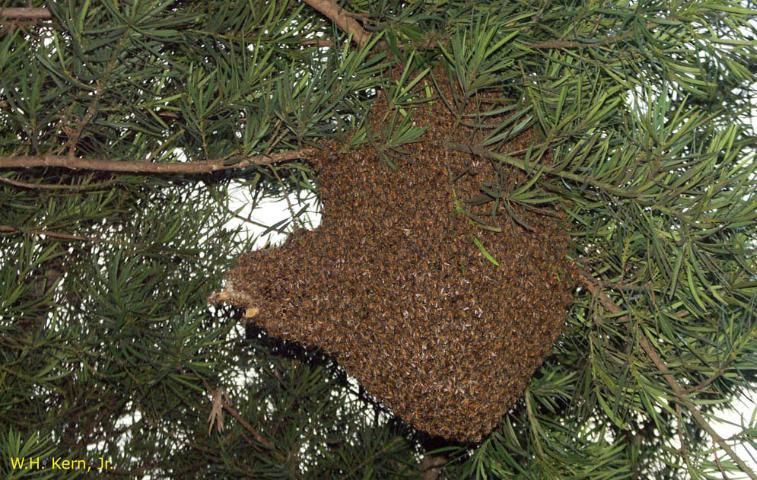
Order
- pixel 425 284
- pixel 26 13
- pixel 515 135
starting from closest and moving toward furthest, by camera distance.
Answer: pixel 425 284 → pixel 515 135 → pixel 26 13

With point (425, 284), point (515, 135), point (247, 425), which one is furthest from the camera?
point (247, 425)

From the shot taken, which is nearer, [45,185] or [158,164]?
[158,164]

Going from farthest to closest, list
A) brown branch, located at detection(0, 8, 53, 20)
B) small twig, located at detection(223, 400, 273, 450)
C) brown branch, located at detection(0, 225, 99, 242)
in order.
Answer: small twig, located at detection(223, 400, 273, 450)
brown branch, located at detection(0, 225, 99, 242)
brown branch, located at detection(0, 8, 53, 20)

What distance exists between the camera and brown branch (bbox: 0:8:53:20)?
5.08 ft

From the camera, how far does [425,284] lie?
1326 mm

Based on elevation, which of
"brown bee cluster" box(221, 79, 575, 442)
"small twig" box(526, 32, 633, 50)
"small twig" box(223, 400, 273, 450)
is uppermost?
"small twig" box(526, 32, 633, 50)

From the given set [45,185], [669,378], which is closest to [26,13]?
[45,185]

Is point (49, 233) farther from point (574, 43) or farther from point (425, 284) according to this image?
Result: point (574, 43)

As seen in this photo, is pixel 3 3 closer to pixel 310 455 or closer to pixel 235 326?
pixel 235 326

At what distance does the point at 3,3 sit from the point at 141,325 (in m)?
0.71

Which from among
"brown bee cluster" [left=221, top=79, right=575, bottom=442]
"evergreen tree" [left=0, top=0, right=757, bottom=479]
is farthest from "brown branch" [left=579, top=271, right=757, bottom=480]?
"brown bee cluster" [left=221, top=79, right=575, bottom=442]

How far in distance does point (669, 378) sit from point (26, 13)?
3.99ft

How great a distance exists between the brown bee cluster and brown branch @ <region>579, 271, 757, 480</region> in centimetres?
11

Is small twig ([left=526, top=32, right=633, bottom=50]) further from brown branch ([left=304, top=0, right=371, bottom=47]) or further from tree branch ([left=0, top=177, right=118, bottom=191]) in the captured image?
tree branch ([left=0, top=177, right=118, bottom=191])
